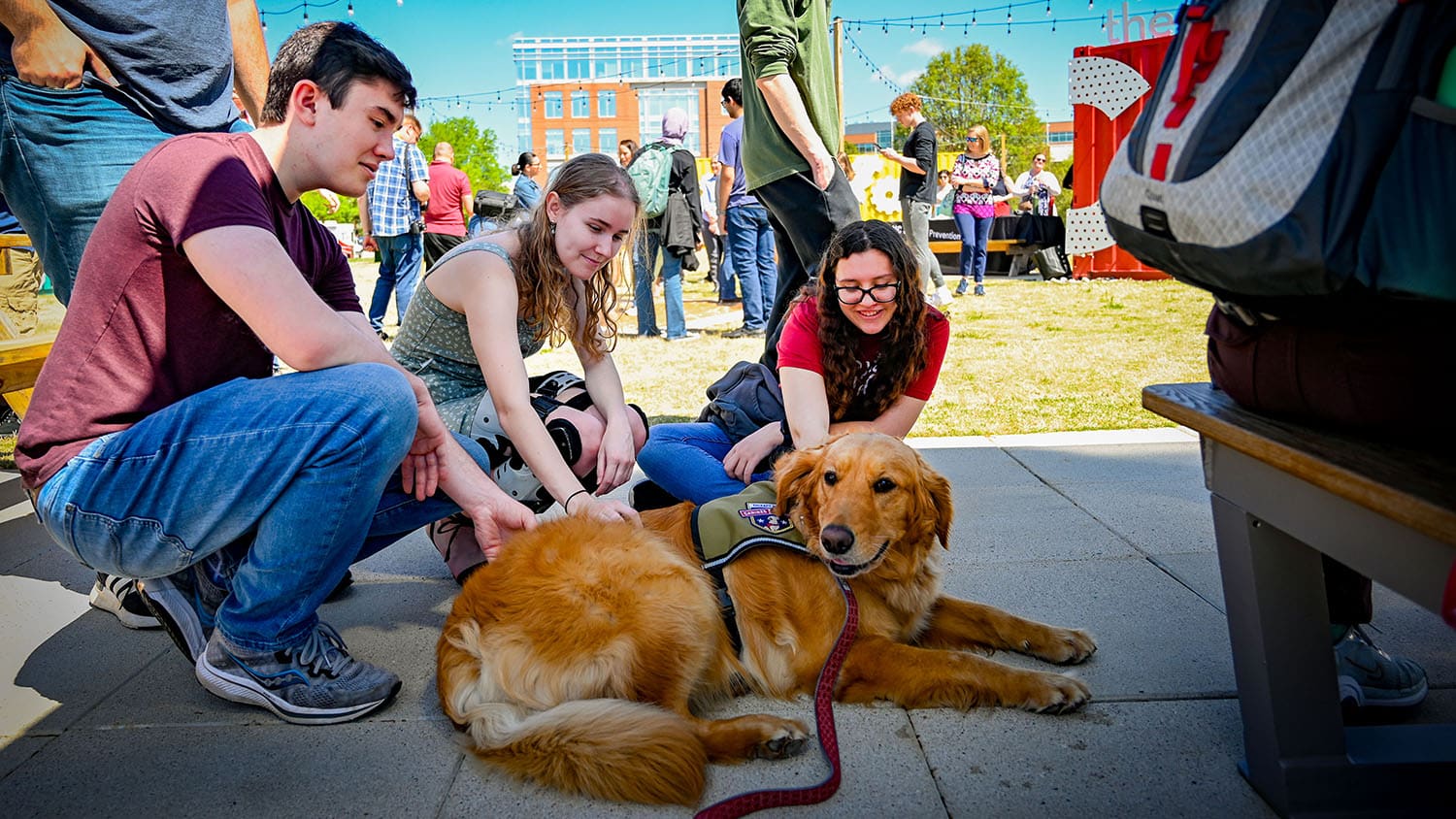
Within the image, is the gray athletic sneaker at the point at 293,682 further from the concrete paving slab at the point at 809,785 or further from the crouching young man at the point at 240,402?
the concrete paving slab at the point at 809,785

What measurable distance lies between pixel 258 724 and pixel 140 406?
836mm

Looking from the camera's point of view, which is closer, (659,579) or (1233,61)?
(1233,61)

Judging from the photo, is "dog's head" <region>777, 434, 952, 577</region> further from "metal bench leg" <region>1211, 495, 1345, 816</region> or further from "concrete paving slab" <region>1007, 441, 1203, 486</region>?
"concrete paving slab" <region>1007, 441, 1203, 486</region>

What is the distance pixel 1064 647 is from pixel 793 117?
7.88 ft

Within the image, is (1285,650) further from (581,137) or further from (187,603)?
(581,137)

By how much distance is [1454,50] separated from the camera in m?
1.08

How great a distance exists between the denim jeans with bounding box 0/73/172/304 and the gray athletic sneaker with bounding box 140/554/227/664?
42.6 inches

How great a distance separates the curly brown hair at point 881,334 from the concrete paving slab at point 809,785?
1.26 metres

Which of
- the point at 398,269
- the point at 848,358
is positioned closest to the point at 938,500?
the point at 848,358

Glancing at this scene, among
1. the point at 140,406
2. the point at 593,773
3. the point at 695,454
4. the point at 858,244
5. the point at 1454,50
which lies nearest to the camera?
the point at 1454,50

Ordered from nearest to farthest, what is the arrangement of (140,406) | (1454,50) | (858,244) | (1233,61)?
(1454,50)
(1233,61)
(140,406)
(858,244)

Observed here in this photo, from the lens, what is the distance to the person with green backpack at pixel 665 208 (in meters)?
8.92

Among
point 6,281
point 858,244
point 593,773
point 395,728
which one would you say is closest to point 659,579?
point 593,773

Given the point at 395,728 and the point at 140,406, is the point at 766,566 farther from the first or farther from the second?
the point at 140,406
